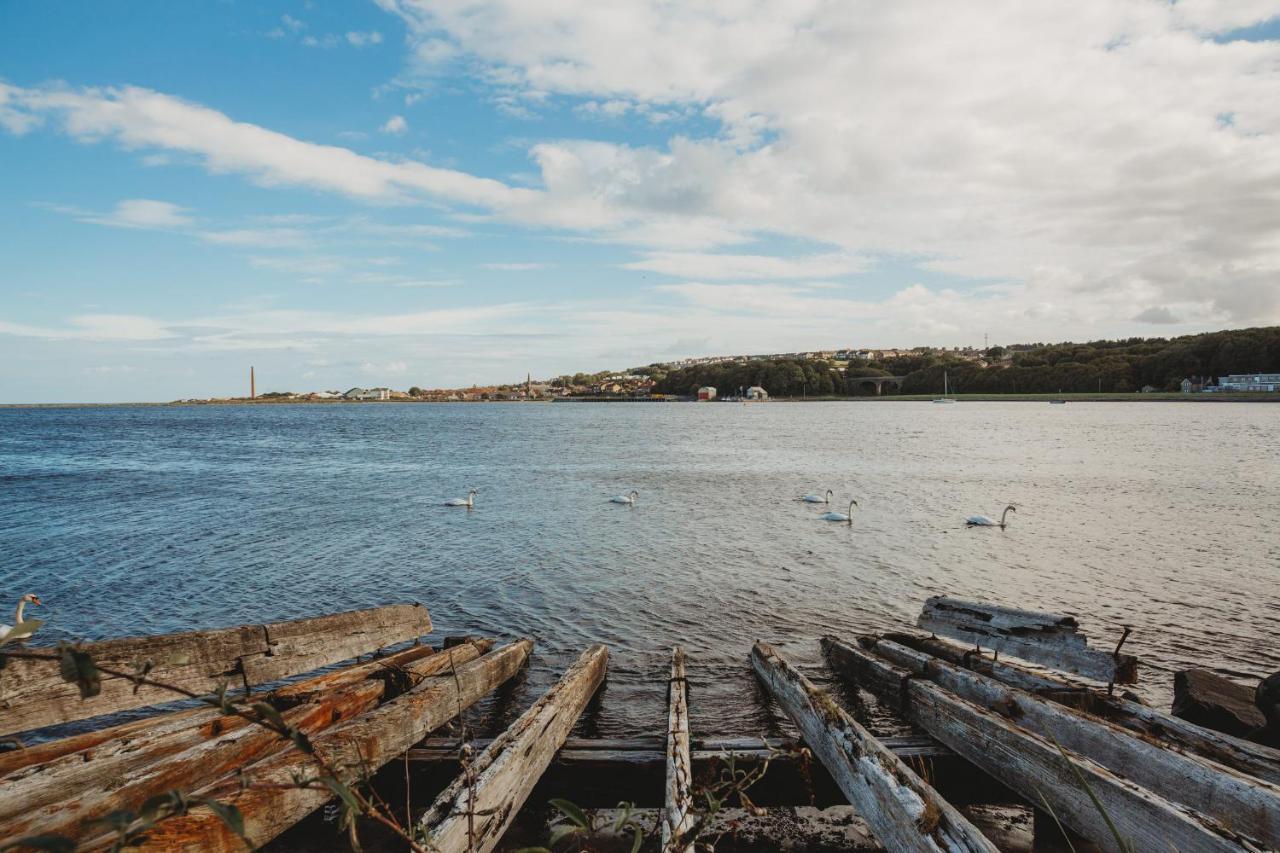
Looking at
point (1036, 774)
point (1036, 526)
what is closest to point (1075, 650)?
point (1036, 774)

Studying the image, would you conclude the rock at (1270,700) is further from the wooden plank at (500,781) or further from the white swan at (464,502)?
the white swan at (464,502)

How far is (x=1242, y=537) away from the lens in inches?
730

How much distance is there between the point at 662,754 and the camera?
5.48 metres

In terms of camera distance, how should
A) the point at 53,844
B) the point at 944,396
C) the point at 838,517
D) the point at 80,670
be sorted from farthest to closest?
the point at 944,396, the point at 838,517, the point at 80,670, the point at 53,844

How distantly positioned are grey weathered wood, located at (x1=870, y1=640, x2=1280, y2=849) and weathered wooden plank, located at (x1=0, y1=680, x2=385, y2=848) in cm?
449

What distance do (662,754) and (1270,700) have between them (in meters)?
4.55

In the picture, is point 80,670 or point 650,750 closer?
point 80,670

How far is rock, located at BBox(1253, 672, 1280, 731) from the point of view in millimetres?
4977

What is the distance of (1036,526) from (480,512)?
18044 mm

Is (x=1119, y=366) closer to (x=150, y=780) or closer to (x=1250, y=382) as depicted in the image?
(x=1250, y=382)

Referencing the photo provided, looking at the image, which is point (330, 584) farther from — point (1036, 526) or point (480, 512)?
point (1036, 526)

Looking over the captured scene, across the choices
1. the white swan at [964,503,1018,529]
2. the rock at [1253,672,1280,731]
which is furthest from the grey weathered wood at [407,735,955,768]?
the white swan at [964,503,1018,529]

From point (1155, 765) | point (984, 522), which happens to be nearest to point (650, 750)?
point (1155, 765)

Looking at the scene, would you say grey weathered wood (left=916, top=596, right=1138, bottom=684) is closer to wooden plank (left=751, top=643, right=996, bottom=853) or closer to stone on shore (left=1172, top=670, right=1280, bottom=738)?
stone on shore (left=1172, top=670, right=1280, bottom=738)
